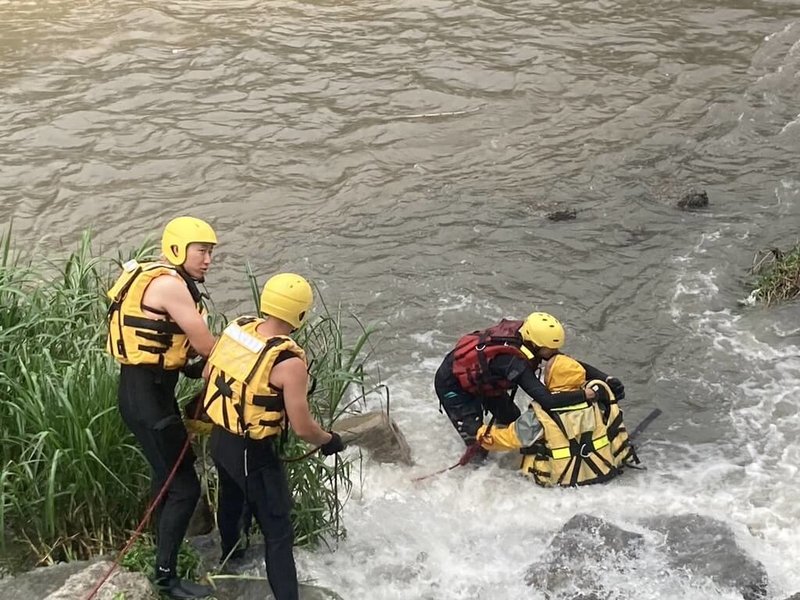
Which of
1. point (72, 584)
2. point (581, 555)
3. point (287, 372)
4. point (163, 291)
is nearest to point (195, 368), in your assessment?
point (163, 291)

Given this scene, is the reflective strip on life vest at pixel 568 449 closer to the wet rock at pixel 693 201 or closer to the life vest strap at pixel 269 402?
the life vest strap at pixel 269 402

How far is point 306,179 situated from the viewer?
10891mm

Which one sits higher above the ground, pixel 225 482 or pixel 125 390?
pixel 125 390

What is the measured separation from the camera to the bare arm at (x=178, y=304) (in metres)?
4.17

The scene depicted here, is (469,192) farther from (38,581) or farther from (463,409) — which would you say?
(38,581)

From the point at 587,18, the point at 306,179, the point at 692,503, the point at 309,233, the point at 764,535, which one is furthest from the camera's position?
the point at 587,18

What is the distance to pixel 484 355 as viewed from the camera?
651 cm

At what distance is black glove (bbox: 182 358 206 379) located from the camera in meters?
4.49

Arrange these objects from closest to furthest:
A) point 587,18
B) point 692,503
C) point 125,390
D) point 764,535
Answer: point 125,390 → point 764,535 → point 692,503 → point 587,18

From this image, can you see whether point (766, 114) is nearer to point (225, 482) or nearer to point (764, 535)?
point (764, 535)

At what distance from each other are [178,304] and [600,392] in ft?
11.0

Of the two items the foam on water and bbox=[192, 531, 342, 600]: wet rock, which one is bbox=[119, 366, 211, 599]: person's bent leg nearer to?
bbox=[192, 531, 342, 600]: wet rock

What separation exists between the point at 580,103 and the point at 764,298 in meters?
4.96

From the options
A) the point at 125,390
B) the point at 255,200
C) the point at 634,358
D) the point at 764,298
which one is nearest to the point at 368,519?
the point at 125,390
